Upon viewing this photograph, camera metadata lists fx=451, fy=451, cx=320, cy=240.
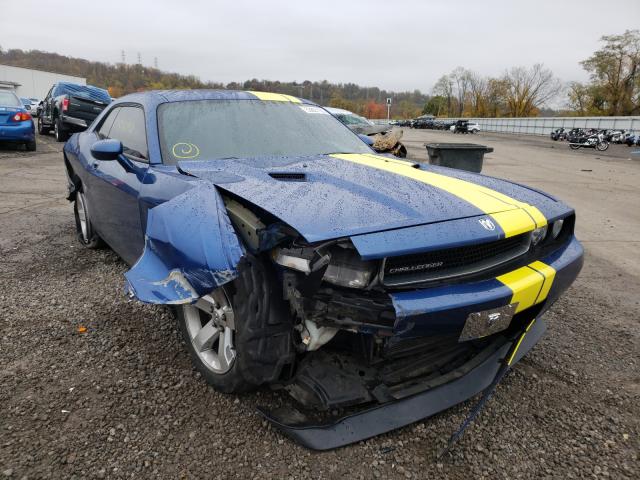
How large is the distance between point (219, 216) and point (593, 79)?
5811 centimetres

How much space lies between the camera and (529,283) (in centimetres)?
185

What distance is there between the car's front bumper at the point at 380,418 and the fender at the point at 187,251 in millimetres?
631

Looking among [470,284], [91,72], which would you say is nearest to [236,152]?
[470,284]

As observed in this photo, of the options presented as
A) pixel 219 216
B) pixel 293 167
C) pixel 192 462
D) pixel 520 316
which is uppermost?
pixel 293 167

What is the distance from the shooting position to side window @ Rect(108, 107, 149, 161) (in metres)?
2.71

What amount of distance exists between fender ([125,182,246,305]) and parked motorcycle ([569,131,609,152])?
27.1 metres

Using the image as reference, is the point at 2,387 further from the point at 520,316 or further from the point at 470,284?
the point at 520,316

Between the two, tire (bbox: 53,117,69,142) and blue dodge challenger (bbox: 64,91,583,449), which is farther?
tire (bbox: 53,117,69,142)

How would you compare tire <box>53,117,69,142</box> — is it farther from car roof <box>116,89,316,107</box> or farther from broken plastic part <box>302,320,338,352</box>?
broken plastic part <box>302,320,338,352</box>

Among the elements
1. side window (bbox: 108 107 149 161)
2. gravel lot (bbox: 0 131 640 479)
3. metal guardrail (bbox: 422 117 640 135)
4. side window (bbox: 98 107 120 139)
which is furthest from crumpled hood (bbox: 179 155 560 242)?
metal guardrail (bbox: 422 117 640 135)

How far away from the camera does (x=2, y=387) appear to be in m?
2.13

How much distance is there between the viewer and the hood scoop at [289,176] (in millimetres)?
2121

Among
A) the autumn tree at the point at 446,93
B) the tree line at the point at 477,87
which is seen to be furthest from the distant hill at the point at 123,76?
the autumn tree at the point at 446,93

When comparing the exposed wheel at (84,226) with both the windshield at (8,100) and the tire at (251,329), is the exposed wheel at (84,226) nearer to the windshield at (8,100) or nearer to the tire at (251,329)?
the tire at (251,329)
